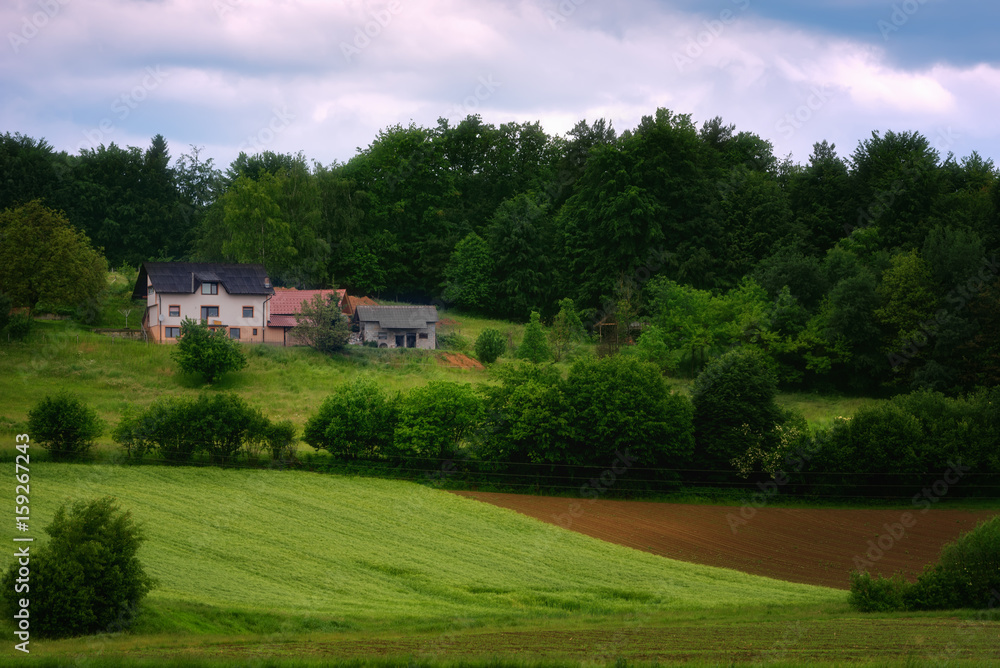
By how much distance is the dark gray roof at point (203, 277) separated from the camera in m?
69.5

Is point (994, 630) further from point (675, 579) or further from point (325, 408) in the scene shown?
point (325, 408)

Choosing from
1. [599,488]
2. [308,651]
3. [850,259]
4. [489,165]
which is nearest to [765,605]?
[308,651]

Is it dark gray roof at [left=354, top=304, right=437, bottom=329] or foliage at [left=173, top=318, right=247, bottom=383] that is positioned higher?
dark gray roof at [left=354, top=304, right=437, bottom=329]

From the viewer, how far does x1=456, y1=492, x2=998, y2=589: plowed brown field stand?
3494cm

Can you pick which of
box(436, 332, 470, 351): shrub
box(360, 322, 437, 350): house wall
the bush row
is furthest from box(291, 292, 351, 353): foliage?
the bush row

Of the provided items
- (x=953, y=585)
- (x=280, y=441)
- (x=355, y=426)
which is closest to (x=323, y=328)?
(x=355, y=426)

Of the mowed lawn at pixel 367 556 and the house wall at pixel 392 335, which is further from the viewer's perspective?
the house wall at pixel 392 335

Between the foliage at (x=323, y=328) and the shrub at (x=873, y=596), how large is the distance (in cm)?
4652

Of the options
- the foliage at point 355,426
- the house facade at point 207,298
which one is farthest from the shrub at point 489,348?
the foliage at point 355,426

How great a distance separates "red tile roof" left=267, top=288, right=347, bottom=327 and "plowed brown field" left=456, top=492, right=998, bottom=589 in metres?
33.1

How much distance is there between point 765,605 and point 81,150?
98.6m

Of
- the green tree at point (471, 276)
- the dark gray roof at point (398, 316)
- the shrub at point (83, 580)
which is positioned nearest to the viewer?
the shrub at point (83, 580)

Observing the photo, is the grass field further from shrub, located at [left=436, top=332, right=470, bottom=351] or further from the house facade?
the house facade

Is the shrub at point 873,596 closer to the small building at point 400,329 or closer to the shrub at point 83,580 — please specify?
the shrub at point 83,580
